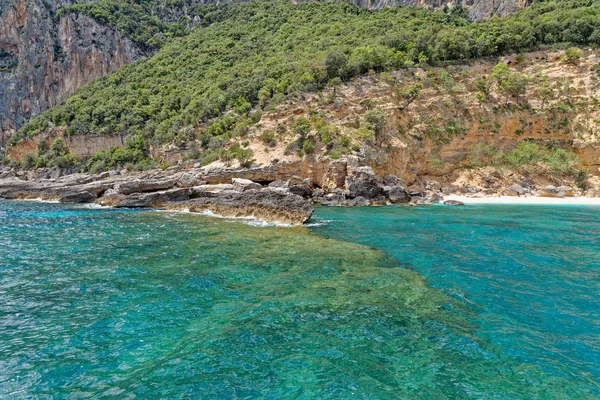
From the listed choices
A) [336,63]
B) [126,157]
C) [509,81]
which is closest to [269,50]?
[336,63]

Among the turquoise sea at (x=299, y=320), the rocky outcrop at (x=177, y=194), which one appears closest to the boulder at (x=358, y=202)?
the rocky outcrop at (x=177, y=194)

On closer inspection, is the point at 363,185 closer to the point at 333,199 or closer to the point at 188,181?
the point at 333,199

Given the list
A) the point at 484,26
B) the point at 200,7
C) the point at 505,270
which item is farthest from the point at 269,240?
the point at 200,7

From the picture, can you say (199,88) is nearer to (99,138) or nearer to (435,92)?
(99,138)

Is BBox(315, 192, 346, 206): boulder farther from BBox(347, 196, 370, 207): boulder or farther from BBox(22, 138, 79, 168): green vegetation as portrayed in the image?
BBox(22, 138, 79, 168): green vegetation

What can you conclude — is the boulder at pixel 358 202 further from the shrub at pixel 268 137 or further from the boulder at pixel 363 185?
the shrub at pixel 268 137

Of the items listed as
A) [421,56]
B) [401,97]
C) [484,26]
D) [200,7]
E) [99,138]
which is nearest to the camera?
[401,97]
